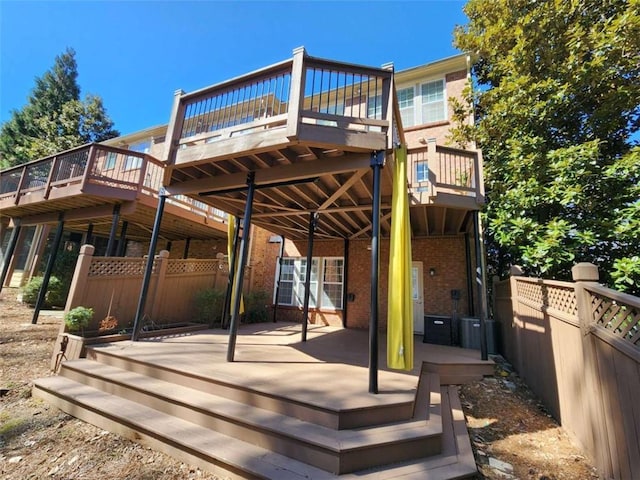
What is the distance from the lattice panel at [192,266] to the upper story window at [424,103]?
7804mm

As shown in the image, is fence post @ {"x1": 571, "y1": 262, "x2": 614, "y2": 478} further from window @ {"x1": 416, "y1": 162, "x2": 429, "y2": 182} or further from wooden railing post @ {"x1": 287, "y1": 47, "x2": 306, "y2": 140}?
wooden railing post @ {"x1": 287, "y1": 47, "x2": 306, "y2": 140}

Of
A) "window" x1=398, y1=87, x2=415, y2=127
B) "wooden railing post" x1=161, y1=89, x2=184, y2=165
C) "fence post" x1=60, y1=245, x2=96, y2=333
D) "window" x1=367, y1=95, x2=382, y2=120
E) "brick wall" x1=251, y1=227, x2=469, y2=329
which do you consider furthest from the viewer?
"window" x1=398, y1=87, x2=415, y2=127

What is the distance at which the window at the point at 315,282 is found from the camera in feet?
29.7

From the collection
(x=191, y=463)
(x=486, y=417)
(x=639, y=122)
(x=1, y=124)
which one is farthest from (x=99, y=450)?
(x=1, y=124)

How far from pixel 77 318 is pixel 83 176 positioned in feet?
13.8

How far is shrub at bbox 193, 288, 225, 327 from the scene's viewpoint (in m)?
6.98

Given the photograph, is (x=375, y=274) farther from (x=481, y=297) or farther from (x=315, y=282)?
(x=315, y=282)

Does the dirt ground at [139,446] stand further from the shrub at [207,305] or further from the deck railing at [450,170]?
the deck railing at [450,170]

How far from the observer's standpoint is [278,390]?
286 cm

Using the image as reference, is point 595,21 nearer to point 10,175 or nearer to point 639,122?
point 639,122

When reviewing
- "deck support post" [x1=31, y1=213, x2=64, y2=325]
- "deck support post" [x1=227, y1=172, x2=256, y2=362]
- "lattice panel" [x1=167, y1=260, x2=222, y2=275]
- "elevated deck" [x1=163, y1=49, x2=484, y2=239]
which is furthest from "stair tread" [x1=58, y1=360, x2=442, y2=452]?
"deck support post" [x1=31, y1=213, x2=64, y2=325]

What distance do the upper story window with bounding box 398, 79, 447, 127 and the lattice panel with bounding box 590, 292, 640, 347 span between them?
7542 millimetres

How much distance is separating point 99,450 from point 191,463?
3.46ft

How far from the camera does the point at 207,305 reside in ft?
22.9
